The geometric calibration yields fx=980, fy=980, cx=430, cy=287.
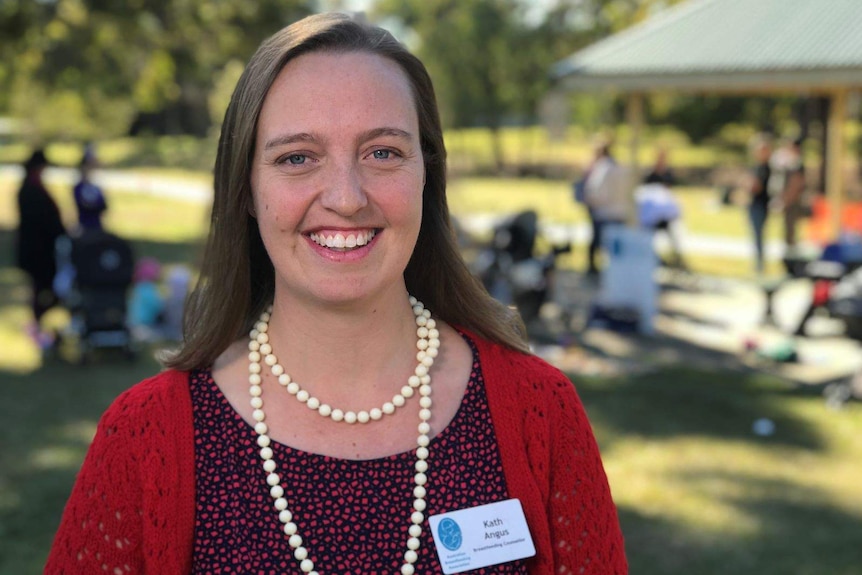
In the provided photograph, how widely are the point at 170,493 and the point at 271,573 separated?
229 millimetres

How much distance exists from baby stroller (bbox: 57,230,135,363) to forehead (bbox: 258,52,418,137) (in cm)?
721

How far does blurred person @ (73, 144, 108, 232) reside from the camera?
32.9 feet

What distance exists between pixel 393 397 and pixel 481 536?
0.33 m

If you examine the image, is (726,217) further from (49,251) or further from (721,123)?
(49,251)

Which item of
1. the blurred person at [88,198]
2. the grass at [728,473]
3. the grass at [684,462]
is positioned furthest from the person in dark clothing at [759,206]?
the blurred person at [88,198]

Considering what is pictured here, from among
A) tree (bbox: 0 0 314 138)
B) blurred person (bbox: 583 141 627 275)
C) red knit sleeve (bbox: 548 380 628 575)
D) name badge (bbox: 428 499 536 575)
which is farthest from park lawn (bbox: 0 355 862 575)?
tree (bbox: 0 0 314 138)

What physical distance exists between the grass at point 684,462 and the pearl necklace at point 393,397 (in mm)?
3410

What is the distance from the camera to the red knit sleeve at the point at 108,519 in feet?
5.73

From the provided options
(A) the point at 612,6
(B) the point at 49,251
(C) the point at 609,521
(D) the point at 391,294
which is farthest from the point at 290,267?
(A) the point at 612,6

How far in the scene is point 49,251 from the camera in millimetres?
9594

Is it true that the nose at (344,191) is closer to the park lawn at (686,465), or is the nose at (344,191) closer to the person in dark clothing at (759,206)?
the park lawn at (686,465)

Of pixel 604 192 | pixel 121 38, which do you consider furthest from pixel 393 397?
pixel 121 38

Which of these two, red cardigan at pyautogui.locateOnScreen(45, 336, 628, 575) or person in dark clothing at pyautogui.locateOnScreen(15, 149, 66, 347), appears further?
person in dark clothing at pyautogui.locateOnScreen(15, 149, 66, 347)

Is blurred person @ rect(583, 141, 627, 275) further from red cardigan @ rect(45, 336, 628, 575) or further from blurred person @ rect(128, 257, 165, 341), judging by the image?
red cardigan @ rect(45, 336, 628, 575)
